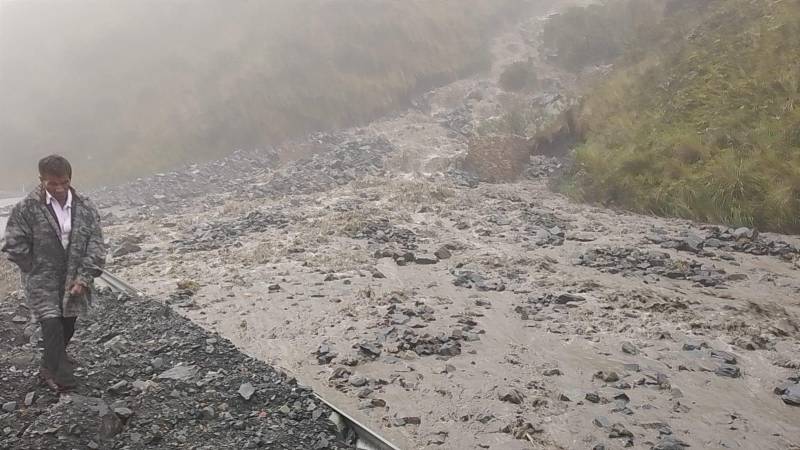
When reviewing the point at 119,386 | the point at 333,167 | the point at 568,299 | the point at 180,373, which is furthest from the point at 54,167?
the point at 333,167

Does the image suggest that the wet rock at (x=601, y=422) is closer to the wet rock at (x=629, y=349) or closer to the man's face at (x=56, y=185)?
the wet rock at (x=629, y=349)

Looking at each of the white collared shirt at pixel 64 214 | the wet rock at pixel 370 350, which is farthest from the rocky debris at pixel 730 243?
the white collared shirt at pixel 64 214

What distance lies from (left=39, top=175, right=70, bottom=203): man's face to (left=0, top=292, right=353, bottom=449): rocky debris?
1.89 m

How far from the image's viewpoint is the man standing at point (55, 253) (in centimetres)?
526

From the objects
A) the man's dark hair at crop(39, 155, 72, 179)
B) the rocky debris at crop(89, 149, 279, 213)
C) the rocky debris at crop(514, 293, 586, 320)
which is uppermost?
the man's dark hair at crop(39, 155, 72, 179)

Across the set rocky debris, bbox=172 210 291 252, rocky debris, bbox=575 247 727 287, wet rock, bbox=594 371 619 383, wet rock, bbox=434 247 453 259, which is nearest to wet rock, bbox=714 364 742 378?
wet rock, bbox=594 371 619 383

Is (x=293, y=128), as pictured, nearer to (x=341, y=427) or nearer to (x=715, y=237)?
(x=715, y=237)

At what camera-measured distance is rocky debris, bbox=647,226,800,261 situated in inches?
426

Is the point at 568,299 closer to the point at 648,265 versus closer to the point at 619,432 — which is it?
the point at 648,265

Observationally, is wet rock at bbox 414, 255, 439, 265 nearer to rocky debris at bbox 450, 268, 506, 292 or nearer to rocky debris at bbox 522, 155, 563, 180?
rocky debris at bbox 450, 268, 506, 292

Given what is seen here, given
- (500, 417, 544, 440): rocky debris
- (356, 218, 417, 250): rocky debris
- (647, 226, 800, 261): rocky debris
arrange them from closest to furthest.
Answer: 1. (500, 417, 544, 440): rocky debris
2. (647, 226, 800, 261): rocky debris
3. (356, 218, 417, 250): rocky debris

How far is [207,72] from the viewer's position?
33688 mm

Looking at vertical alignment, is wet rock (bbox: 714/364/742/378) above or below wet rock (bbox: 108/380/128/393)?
below

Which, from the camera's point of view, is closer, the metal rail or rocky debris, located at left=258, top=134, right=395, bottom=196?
the metal rail
